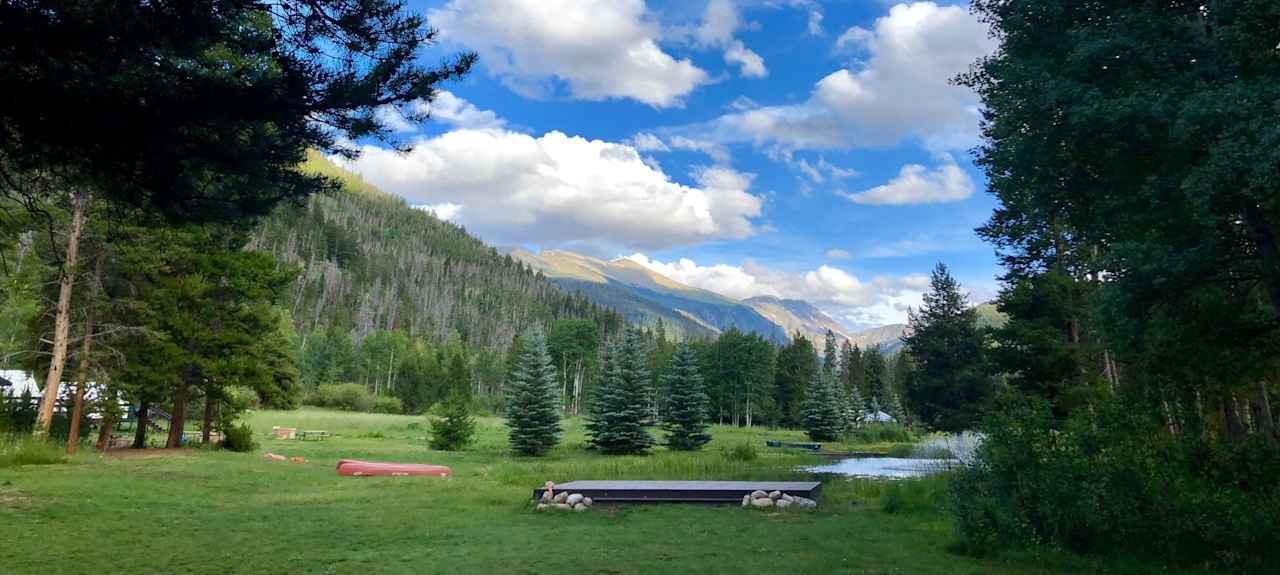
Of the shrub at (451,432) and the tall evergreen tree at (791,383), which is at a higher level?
the tall evergreen tree at (791,383)

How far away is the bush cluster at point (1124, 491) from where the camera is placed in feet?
27.8

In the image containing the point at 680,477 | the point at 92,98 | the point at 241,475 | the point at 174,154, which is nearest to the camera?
the point at 92,98

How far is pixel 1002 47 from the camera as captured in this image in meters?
14.0

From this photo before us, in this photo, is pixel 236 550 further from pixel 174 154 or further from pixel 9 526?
pixel 174 154

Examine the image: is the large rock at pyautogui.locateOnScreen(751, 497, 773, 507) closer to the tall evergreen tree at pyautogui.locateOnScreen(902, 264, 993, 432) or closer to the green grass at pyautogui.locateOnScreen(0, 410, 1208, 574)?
the green grass at pyautogui.locateOnScreen(0, 410, 1208, 574)

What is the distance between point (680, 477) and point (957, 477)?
459 inches

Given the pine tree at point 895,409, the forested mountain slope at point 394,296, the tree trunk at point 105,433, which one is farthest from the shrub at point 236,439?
the forested mountain slope at point 394,296

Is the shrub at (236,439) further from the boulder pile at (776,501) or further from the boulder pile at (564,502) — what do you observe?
the boulder pile at (776,501)

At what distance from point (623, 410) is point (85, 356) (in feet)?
71.4

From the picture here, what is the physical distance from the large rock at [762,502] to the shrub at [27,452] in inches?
704

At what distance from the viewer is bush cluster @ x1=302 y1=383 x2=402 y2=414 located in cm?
7544

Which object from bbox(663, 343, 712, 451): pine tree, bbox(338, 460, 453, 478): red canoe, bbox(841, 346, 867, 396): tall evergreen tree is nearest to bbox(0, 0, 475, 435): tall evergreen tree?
bbox(338, 460, 453, 478): red canoe

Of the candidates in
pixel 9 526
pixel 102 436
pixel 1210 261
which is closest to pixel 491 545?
pixel 9 526

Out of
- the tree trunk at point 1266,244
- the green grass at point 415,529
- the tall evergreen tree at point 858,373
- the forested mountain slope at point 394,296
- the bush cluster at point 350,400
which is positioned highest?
the forested mountain slope at point 394,296
